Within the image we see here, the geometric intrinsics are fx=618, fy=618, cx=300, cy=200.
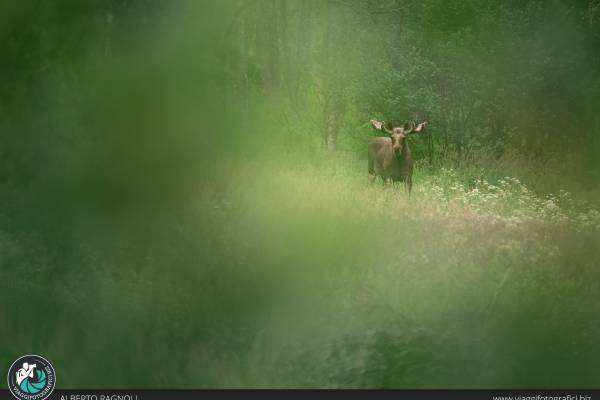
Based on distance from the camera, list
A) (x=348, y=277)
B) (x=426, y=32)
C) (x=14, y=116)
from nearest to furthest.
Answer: (x=14, y=116)
(x=348, y=277)
(x=426, y=32)

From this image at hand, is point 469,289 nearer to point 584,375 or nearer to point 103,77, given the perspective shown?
point 584,375

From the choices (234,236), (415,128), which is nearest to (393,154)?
(415,128)

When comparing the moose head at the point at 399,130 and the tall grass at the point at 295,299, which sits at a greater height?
the moose head at the point at 399,130

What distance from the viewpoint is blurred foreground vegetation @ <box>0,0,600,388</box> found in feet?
12.7

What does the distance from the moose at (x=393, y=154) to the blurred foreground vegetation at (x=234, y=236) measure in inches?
9.9

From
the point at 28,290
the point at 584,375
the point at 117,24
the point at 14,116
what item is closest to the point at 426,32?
the point at 117,24

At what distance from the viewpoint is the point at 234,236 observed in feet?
14.1

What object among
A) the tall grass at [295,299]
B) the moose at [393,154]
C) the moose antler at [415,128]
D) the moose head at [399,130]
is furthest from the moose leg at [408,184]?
the tall grass at [295,299]

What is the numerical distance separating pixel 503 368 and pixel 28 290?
306 cm

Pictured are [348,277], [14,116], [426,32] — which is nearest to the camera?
[14,116]

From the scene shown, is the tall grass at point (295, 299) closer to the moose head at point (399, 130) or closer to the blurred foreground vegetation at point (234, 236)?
the blurred foreground vegetation at point (234, 236)

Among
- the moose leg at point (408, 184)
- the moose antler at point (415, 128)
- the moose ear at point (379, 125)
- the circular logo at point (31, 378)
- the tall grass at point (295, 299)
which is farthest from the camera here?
the moose antler at point (415, 128)

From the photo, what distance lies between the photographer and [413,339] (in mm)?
4008

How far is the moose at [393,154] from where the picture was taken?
5.21 m
